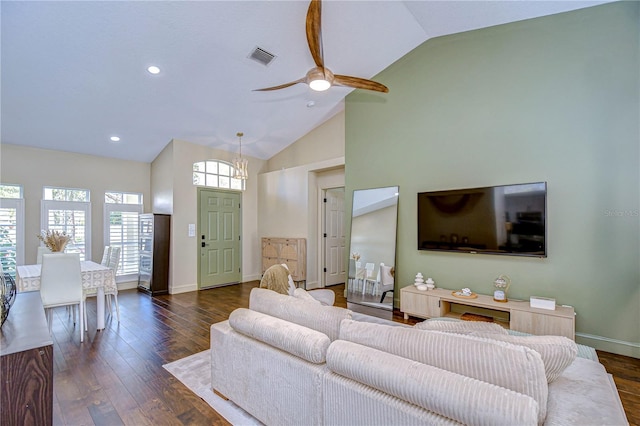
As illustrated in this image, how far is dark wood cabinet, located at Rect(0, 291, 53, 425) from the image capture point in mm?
1267

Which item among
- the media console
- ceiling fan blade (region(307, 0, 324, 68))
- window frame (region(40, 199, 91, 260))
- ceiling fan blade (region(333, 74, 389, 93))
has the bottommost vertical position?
the media console

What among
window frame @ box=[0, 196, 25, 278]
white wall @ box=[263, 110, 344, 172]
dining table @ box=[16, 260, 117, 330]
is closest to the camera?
dining table @ box=[16, 260, 117, 330]

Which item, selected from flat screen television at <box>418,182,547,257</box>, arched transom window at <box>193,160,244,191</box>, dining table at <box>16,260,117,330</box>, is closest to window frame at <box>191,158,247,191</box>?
arched transom window at <box>193,160,244,191</box>

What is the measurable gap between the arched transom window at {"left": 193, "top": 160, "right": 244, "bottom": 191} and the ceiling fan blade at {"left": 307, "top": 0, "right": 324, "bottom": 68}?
13.2 ft

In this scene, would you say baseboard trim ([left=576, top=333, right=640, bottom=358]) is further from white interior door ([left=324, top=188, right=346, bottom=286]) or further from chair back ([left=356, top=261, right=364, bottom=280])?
white interior door ([left=324, top=188, right=346, bottom=286])

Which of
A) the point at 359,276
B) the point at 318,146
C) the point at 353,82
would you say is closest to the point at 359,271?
the point at 359,276

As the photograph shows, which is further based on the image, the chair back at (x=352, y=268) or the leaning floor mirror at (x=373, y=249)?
the chair back at (x=352, y=268)

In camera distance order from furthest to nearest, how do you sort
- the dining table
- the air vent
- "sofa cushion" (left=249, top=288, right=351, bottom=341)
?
the air vent
the dining table
"sofa cushion" (left=249, top=288, right=351, bottom=341)

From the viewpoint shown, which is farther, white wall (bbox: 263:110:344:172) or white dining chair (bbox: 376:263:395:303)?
white wall (bbox: 263:110:344:172)

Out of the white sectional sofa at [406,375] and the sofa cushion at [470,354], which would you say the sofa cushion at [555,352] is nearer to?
the white sectional sofa at [406,375]

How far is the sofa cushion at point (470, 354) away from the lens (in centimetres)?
103

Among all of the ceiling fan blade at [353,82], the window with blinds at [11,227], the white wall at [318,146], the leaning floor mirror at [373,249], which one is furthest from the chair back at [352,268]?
the window with blinds at [11,227]

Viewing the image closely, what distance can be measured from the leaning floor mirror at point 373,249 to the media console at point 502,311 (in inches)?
19.8

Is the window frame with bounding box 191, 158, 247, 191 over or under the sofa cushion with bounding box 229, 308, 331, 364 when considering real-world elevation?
over
